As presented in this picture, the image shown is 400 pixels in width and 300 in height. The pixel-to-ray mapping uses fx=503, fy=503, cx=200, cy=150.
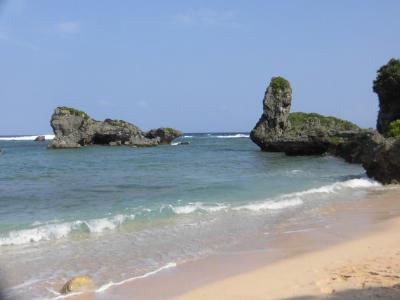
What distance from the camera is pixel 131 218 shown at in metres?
13.8

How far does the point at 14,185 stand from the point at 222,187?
9655 mm

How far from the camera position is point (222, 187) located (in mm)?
20891

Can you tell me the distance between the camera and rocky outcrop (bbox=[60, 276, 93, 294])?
7430 millimetres

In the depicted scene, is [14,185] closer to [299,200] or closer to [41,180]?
[41,180]

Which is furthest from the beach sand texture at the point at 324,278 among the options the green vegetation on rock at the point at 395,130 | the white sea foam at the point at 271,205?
the green vegetation on rock at the point at 395,130

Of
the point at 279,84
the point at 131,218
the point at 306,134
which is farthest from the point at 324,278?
the point at 279,84

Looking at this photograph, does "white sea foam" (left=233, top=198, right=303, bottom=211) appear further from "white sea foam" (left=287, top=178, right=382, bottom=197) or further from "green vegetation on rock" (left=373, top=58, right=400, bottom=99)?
"green vegetation on rock" (left=373, top=58, right=400, bottom=99)

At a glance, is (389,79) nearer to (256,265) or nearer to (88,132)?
(256,265)

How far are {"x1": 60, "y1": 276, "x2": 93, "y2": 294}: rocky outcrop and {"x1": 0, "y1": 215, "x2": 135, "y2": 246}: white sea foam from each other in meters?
4.10

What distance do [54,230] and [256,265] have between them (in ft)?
18.5

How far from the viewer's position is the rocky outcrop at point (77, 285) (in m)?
7.43

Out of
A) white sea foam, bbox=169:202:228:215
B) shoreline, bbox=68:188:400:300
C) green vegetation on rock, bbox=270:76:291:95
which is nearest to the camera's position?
shoreline, bbox=68:188:400:300

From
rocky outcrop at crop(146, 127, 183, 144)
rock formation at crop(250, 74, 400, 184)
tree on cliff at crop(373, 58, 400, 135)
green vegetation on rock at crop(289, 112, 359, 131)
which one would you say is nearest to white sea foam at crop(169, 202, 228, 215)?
rock formation at crop(250, 74, 400, 184)

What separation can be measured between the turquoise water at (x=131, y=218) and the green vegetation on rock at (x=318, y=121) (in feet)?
87.7
